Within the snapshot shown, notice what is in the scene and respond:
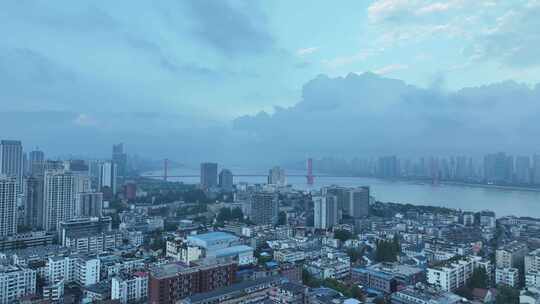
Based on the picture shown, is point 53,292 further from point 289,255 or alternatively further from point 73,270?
point 289,255

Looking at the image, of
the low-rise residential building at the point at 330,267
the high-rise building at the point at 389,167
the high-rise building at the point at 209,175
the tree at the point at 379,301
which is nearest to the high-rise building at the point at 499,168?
the high-rise building at the point at 389,167

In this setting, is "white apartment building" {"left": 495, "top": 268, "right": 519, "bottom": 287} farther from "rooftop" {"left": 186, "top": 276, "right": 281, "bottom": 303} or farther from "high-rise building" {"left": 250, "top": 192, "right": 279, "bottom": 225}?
"high-rise building" {"left": 250, "top": 192, "right": 279, "bottom": 225}

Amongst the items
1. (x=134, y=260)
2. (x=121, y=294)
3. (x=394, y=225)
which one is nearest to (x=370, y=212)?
(x=394, y=225)

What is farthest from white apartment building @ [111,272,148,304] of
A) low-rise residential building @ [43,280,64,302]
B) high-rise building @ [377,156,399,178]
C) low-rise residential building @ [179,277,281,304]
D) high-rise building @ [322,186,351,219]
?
high-rise building @ [377,156,399,178]

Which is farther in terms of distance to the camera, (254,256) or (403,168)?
(403,168)

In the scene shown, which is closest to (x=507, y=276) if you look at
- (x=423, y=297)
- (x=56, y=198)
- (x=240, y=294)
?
(x=423, y=297)

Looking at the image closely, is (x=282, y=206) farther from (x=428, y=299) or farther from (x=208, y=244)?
(x=428, y=299)

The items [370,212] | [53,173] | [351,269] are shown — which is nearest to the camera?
[351,269]
